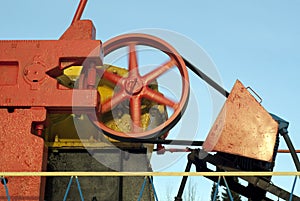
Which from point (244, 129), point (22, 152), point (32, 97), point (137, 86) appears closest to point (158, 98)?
point (137, 86)

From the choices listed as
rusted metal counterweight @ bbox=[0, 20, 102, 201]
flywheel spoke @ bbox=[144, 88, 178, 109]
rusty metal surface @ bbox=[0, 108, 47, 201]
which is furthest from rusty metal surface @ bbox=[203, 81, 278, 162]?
rusty metal surface @ bbox=[0, 108, 47, 201]

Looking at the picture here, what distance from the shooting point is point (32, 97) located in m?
5.32

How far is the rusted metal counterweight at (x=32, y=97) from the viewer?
5.14 metres

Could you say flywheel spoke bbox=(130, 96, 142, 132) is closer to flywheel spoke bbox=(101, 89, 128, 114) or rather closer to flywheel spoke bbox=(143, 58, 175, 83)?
flywheel spoke bbox=(101, 89, 128, 114)

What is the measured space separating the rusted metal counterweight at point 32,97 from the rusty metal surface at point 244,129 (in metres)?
1.62

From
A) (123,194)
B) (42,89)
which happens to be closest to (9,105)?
(42,89)

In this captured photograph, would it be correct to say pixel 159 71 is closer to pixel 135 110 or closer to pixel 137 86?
pixel 137 86

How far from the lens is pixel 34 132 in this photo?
5.35 meters

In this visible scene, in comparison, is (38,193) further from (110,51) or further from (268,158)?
(268,158)

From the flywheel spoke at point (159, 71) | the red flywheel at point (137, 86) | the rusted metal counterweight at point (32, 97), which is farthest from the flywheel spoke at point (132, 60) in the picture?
the rusted metal counterweight at point (32, 97)

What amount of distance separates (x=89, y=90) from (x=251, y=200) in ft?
9.27

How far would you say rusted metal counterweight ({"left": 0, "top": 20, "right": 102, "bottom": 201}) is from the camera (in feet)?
16.9

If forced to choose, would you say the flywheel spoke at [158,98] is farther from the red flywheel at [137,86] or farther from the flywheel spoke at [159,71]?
the flywheel spoke at [159,71]

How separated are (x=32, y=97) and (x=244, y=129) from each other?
2.54m
